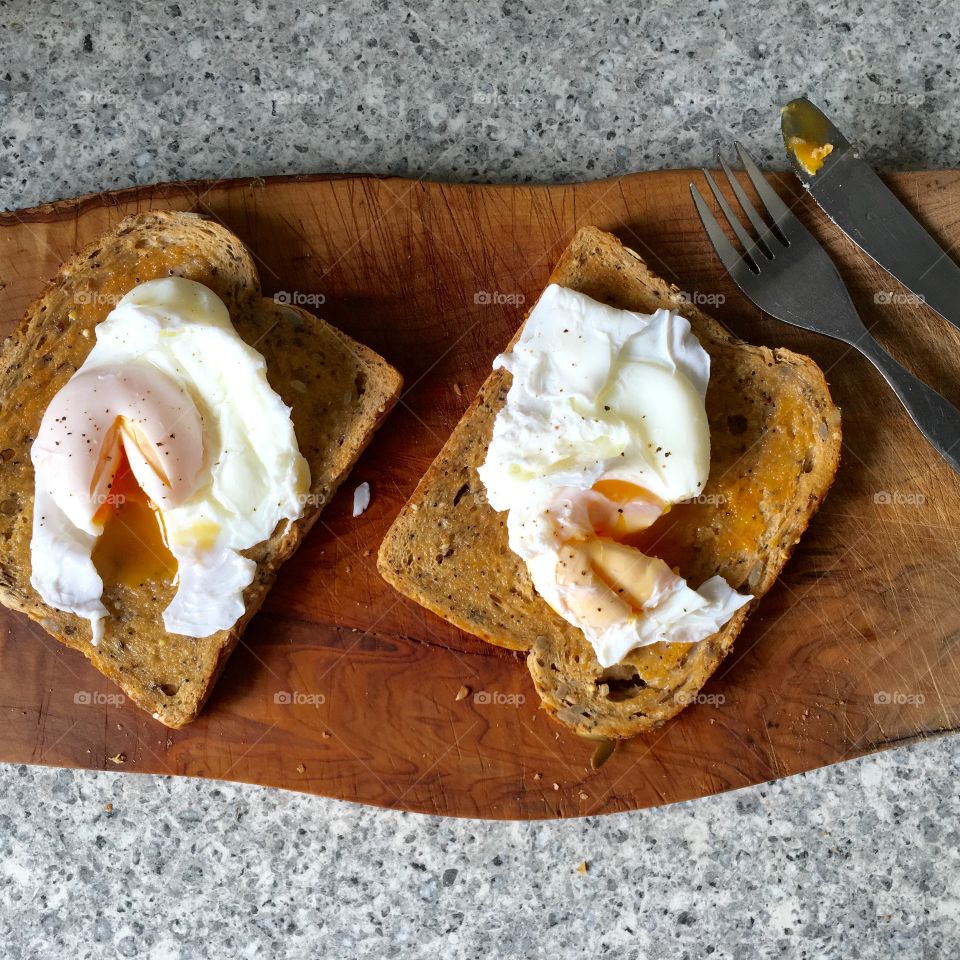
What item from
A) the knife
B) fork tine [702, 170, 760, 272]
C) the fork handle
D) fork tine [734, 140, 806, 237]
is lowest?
the fork handle

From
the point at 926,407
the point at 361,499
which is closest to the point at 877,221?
the point at 926,407

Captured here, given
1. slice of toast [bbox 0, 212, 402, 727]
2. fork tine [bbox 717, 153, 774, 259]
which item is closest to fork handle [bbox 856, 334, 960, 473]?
fork tine [bbox 717, 153, 774, 259]

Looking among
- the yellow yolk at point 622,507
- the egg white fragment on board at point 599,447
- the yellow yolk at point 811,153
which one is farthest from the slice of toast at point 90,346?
the yellow yolk at point 811,153

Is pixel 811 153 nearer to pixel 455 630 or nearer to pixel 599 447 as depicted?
pixel 599 447

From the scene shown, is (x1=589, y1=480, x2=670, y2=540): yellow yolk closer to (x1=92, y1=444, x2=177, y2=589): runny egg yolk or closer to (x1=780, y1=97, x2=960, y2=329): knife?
(x1=780, y1=97, x2=960, y2=329): knife

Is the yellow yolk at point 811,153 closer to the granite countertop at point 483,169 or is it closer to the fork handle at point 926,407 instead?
the granite countertop at point 483,169
